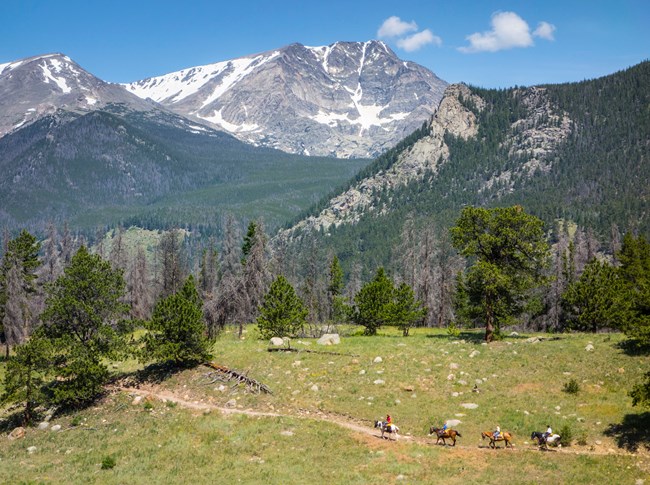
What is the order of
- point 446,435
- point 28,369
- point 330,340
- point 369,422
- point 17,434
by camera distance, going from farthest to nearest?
1. point 330,340
2. point 28,369
3. point 17,434
4. point 369,422
5. point 446,435

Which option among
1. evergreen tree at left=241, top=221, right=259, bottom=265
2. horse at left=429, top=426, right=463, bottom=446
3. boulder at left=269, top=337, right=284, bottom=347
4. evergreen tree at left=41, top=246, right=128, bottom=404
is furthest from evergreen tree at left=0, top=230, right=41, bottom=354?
horse at left=429, top=426, right=463, bottom=446

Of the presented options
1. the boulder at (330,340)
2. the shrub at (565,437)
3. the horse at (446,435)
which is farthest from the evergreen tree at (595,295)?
the horse at (446,435)

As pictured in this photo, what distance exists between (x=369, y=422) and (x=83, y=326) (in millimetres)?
23532

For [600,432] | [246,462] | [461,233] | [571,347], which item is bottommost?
[246,462]

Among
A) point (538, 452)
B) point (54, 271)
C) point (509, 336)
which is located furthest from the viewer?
point (54, 271)

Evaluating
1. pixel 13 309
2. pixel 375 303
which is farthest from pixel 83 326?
pixel 375 303

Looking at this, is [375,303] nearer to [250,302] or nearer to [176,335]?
[250,302]

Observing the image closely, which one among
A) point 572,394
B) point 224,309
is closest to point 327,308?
point 224,309

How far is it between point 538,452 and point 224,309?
1924 inches

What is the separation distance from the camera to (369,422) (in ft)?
111

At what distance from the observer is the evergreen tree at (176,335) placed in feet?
140

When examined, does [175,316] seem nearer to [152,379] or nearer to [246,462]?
[152,379]

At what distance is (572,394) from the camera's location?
3409 centimetres

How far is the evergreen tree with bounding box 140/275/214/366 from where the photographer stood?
140 feet
